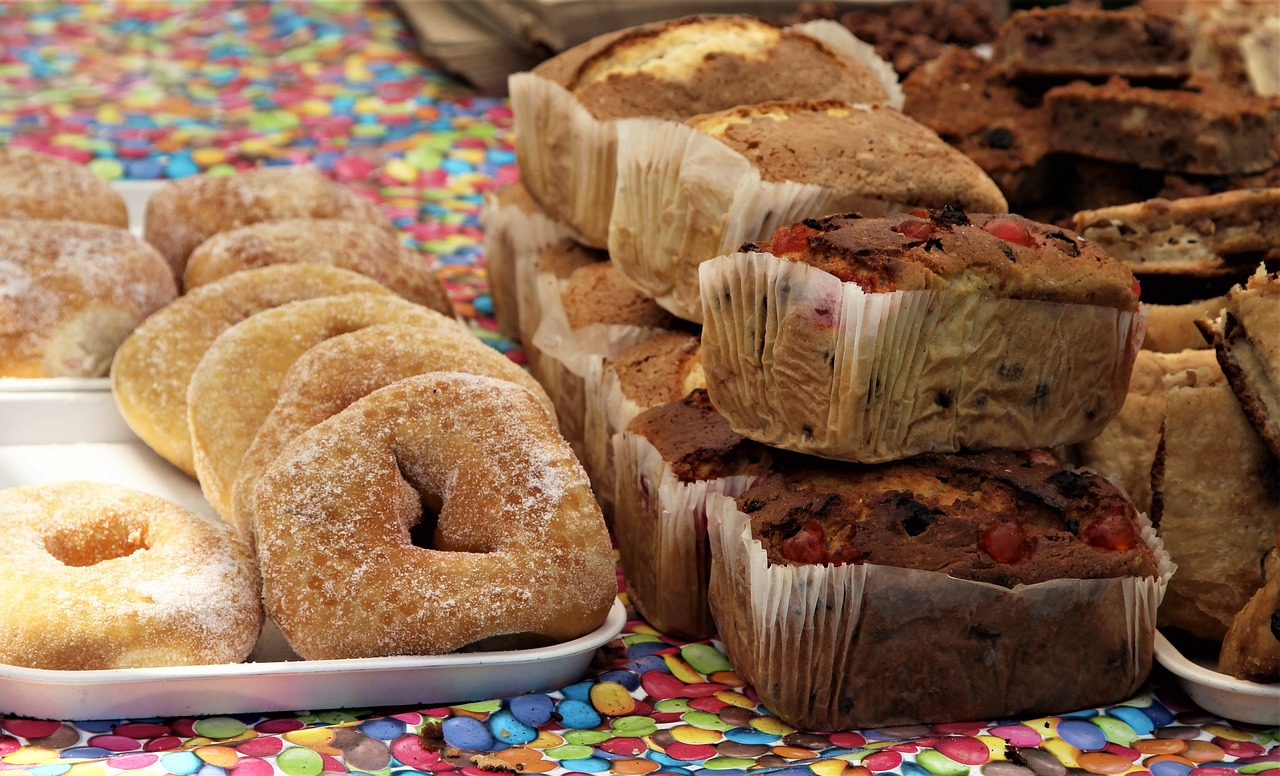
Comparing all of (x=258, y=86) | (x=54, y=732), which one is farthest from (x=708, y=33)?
(x=258, y=86)

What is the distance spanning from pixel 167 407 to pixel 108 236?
21.6 inches

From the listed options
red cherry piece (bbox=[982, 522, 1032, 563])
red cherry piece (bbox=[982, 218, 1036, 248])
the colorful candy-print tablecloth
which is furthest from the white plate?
red cherry piece (bbox=[982, 218, 1036, 248])

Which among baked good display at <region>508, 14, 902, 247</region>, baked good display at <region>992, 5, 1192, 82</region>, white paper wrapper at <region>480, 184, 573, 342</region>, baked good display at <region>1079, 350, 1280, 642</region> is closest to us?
baked good display at <region>1079, 350, 1280, 642</region>

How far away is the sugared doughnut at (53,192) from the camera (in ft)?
8.61

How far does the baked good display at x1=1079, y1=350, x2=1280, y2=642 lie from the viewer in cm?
161

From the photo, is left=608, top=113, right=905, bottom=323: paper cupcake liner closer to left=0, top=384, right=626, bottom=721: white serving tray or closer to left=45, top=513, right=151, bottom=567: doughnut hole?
left=0, top=384, right=626, bottom=721: white serving tray

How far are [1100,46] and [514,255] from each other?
47.7 inches

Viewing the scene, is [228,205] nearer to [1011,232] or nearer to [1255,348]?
[1011,232]

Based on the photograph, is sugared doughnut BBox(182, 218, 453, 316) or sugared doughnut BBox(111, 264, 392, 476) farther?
sugared doughnut BBox(182, 218, 453, 316)

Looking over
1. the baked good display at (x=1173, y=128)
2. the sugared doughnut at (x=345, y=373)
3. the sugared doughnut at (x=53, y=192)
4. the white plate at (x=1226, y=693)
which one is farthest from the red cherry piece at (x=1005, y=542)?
the sugared doughnut at (x=53, y=192)

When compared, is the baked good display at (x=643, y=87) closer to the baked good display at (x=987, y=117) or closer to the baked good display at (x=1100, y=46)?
the baked good display at (x=987, y=117)

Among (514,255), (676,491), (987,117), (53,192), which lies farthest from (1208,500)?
(53,192)

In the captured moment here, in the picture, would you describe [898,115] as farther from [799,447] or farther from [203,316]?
[203,316]

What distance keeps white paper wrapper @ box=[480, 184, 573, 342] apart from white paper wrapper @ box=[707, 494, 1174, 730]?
1.19 m
